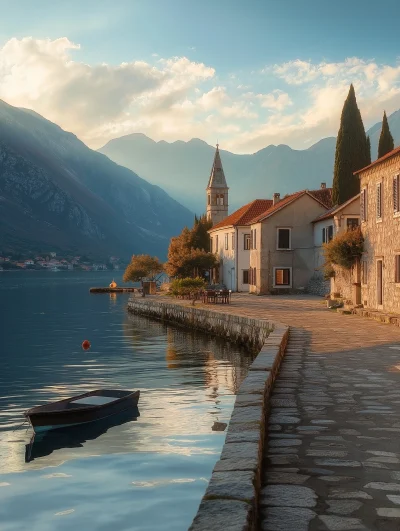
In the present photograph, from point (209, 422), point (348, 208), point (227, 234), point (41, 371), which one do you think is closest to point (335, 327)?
point (209, 422)

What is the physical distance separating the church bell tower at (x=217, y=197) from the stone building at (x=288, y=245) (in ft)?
104

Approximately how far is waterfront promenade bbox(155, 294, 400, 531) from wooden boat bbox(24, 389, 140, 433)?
15.4 feet

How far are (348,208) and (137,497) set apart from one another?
38111 mm

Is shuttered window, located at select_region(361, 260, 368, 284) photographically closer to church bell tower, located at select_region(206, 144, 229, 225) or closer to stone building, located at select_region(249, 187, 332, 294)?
stone building, located at select_region(249, 187, 332, 294)

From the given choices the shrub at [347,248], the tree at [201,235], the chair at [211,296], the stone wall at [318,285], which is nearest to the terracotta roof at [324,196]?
the stone wall at [318,285]

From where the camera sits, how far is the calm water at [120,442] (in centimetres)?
1011

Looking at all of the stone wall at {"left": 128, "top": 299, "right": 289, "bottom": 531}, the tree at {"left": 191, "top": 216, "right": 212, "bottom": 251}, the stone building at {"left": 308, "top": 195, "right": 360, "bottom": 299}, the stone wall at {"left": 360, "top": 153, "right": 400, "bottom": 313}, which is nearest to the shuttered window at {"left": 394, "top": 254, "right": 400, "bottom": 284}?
the stone wall at {"left": 360, "top": 153, "right": 400, "bottom": 313}

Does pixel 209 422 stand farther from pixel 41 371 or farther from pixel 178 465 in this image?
pixel 41 371

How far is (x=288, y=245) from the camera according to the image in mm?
56594

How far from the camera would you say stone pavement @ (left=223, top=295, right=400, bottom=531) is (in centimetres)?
588

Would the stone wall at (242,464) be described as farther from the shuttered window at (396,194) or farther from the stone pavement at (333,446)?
the shuttered window at (396,194)

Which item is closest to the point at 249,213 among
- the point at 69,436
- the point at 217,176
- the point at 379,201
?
the point at 217,176

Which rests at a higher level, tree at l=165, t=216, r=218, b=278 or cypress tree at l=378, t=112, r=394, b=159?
cypress tree at l=378, t=112, r=394, b=159

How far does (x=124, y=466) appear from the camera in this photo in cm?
1261
